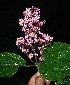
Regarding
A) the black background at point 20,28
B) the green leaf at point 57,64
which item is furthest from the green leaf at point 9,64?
the black background at point 20,28

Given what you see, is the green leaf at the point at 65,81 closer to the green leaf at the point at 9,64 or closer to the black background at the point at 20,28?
the green leaf at the point at 9,64

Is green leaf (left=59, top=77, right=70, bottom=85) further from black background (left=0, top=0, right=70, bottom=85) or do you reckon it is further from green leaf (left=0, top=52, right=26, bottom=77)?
black background (left=0, top=0, right=70, bottom=85)

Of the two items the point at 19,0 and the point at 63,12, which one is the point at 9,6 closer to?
the point at 19,0

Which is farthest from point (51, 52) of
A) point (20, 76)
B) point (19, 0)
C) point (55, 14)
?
point (19, 0)

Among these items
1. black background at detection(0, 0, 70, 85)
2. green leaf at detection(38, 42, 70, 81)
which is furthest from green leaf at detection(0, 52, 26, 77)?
black background at detection(0, 0, 70, 85)

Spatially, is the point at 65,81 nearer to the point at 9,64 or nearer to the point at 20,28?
the point at 9,64

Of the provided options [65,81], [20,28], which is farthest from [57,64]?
[20,28]
